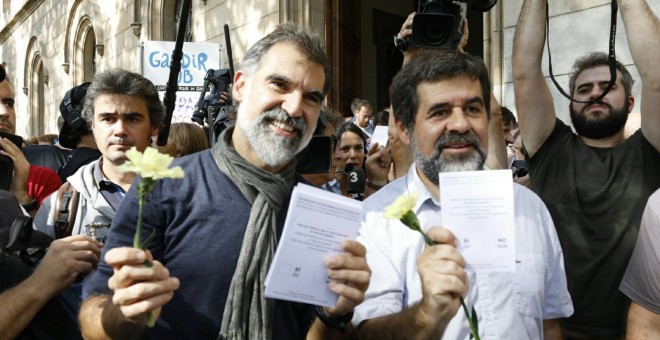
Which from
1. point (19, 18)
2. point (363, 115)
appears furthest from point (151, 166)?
point (19, 18)

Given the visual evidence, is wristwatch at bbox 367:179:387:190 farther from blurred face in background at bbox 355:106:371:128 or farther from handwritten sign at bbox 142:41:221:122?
blurred face in background at bbox 355:106:371:128

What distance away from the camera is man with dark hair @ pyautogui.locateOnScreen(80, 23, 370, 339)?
1722 millimetres

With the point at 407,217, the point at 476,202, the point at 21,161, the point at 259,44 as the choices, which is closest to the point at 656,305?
the point at 476,202

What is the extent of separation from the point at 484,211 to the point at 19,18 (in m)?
26.3

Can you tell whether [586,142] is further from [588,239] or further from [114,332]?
[114,332]

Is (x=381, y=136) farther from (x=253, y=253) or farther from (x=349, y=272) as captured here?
(x=349, y=272)

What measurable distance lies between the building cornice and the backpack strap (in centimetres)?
2132

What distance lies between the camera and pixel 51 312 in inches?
81.9

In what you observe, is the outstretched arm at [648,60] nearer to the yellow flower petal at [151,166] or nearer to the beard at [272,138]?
the beard at [272,138]

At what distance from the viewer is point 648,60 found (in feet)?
8.99

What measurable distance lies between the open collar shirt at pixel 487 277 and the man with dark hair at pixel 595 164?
70 cm

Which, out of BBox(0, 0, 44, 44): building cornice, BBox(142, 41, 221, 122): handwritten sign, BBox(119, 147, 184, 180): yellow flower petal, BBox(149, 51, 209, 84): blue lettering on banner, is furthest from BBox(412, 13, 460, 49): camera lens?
BBox(0, 0, 44, 44): building cornice

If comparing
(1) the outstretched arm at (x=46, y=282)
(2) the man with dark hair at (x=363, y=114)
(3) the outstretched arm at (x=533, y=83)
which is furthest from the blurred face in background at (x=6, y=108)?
(2) the man with dark hair at (x=363, y=114)

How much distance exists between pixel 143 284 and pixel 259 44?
2.75 feet
